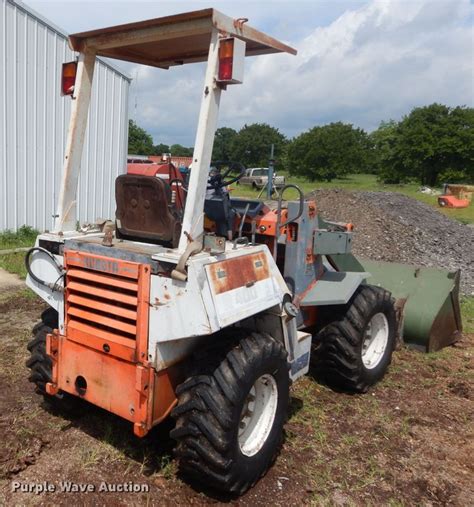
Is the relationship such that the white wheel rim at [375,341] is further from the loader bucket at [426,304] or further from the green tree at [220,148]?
the green tree at [220,148]

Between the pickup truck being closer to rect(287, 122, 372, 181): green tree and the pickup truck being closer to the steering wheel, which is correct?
the steering wheel

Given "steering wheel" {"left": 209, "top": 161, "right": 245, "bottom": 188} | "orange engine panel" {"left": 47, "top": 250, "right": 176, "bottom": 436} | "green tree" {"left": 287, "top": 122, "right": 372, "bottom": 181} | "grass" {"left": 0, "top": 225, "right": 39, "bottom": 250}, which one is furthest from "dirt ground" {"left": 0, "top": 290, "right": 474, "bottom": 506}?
"green tree" {"left": 287, "top": 122, "right": 372, "bottom": 181}

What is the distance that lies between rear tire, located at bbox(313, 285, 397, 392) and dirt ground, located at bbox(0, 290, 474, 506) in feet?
0.65

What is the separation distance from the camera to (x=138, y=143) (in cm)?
6088

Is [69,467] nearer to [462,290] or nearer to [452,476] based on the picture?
[452,476]

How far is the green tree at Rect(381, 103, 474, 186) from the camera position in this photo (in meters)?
45.9

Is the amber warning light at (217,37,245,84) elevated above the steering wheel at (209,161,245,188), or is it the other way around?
the amber warning light at (217,37,245,84)

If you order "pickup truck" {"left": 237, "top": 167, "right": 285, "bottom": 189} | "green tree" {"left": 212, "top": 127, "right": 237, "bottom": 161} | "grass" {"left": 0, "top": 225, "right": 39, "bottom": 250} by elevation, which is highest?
"green tree" {"left": 212, "top": 127, "right": 237, "bottom": 161}

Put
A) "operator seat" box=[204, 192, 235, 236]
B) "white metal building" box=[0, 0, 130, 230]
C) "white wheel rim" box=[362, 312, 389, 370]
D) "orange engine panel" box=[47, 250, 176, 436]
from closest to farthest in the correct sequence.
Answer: "orange engine panel" box=[47, 250, 176, 436] → "operator seat" box=[204, 192, 235, 236] → "white wheel rim" box=[362, 312, 389, 370] → "white metal building" box=[0, 0, 130, 230]

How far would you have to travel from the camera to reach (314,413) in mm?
3951

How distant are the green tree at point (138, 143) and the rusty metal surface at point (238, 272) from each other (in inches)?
2286

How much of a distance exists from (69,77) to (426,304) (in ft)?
14.1

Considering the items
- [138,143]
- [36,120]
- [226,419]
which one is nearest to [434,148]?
[138,143]

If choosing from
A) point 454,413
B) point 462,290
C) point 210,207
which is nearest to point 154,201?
point 210,207
